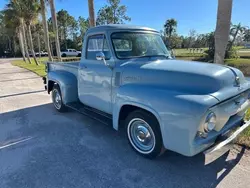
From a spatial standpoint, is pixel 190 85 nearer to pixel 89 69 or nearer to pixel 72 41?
pixel 89 69

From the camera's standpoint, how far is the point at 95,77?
14.3ft

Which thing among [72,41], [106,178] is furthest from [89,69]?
[72,41]

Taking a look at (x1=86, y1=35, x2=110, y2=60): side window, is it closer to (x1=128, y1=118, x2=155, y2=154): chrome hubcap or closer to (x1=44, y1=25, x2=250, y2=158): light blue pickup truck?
(x1=44, y1=25, x2=250, y2=158): light blue pickup truck

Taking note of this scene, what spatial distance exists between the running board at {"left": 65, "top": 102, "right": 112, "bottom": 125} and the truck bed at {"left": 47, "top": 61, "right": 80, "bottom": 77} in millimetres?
826

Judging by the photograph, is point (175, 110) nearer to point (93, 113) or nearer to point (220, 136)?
point (220, 136)

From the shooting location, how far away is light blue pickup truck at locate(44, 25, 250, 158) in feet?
8.79

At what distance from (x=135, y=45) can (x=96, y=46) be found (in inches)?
33.9

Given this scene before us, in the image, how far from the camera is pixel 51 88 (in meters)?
6.64

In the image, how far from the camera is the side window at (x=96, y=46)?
4.07m

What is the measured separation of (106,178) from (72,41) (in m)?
61.6

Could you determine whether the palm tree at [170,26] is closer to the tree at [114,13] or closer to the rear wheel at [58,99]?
the tree at [114,13]

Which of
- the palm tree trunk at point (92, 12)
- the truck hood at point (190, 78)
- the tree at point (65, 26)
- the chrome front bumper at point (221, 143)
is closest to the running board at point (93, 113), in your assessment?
the truck hood at point (190, 78)

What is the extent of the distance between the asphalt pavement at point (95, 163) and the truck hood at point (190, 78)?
1207 mm

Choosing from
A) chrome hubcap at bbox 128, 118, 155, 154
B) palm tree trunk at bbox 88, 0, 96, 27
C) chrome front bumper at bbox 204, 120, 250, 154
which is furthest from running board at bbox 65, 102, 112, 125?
palm tree trunk at bbox 88, 0, 96, 27
